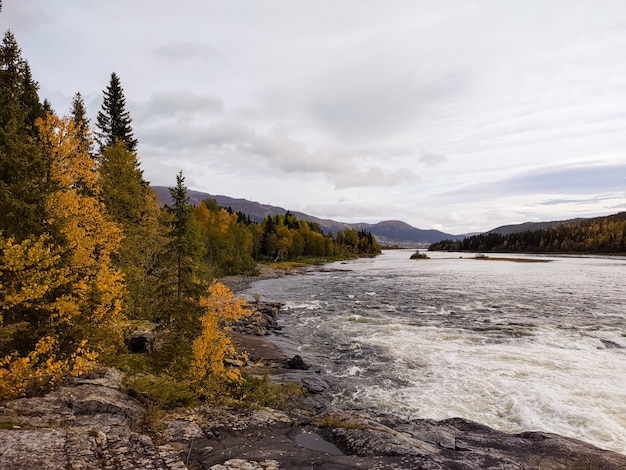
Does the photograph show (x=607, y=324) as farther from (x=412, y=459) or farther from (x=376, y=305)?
(x=412, y=459)

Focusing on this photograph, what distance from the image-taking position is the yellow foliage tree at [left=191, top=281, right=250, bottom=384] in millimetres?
16625

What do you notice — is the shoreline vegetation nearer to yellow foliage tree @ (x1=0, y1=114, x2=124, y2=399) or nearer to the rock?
yellow foliage tree @ (x1=0, y1=114, x2=124, y2=399)

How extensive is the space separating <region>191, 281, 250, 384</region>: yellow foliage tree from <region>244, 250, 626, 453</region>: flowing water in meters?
6.89

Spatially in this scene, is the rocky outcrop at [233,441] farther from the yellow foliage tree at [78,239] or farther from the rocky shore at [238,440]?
the yellow foliage tree at [78,239]

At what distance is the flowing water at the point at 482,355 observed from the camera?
690 inches

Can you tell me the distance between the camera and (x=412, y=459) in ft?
36.7

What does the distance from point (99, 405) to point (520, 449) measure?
50.4 ft

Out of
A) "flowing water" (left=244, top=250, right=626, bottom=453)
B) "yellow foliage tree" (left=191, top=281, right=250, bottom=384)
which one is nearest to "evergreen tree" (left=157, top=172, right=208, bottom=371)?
"yellow foliage tree" (left=191, top=281, right=250, bottom=384)

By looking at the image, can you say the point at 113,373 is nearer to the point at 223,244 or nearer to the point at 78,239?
the point at 78,239

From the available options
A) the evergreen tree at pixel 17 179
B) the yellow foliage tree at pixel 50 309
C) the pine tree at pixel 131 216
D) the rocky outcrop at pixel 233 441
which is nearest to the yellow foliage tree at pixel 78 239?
the yellow foliage tree at pixel 50 309

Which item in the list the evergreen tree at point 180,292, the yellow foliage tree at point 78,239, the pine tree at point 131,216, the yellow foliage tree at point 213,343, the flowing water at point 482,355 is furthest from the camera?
the pine tree at point 131,216

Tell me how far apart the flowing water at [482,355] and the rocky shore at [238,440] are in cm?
282

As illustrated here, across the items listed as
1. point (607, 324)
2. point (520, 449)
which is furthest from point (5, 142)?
point (607, 324)

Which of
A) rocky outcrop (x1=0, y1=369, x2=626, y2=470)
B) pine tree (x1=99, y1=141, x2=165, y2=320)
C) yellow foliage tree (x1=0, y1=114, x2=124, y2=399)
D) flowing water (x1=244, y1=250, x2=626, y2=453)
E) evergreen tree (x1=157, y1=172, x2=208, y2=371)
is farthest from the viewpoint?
pine tree (x1=99, y1=141, x2=165, y2=320)
